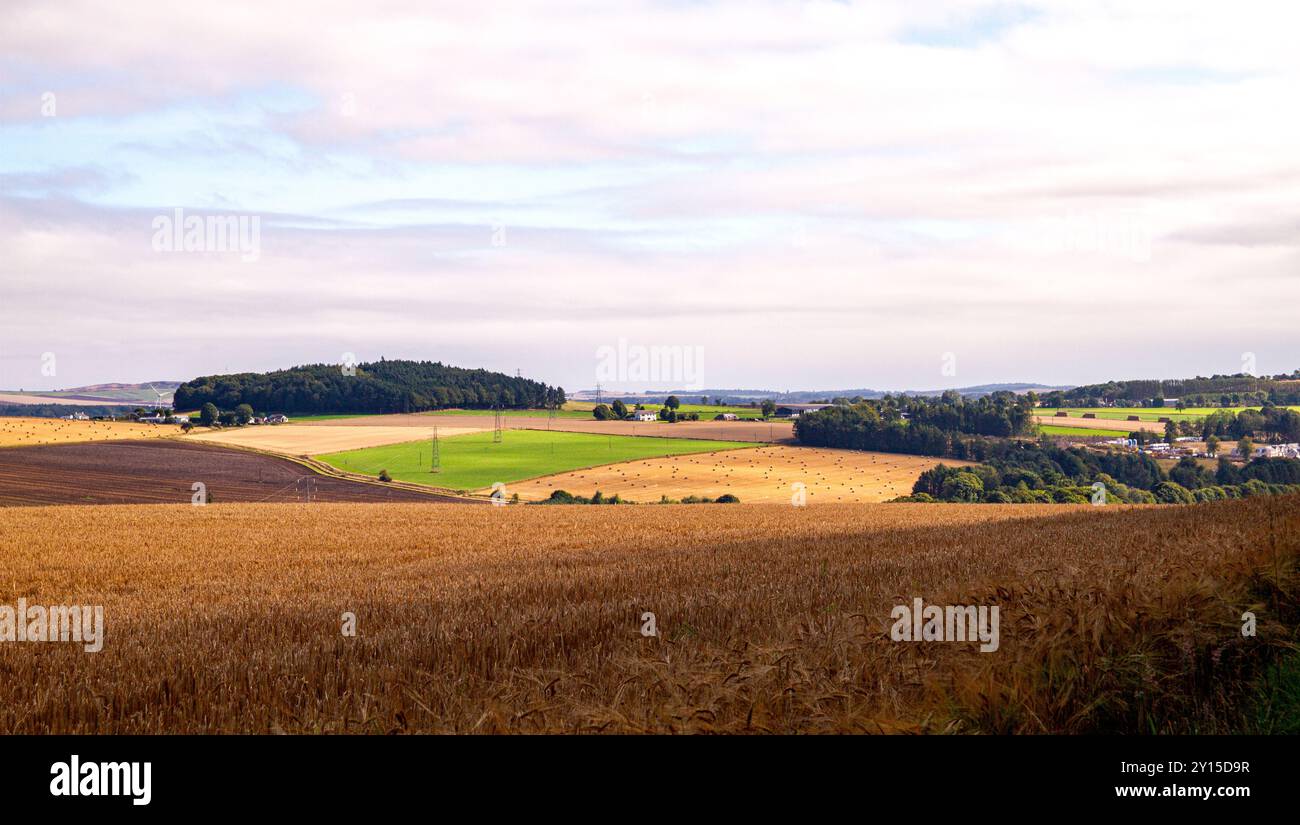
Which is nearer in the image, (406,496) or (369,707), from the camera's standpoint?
(369,707)

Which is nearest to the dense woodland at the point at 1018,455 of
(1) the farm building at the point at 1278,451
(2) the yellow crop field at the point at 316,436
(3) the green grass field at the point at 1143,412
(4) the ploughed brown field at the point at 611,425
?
(1) the farm building at the point at 1278,451

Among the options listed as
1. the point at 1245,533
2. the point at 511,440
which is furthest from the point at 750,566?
the point at 511,440

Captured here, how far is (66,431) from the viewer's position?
89250mm

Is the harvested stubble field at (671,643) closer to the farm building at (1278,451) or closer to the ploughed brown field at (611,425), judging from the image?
the farm building at (1278,451)

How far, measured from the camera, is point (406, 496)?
6869 cm

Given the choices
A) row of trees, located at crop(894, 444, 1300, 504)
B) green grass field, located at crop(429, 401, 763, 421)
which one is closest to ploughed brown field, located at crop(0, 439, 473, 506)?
row of trees, located at crop(894, 444, 1300, 504)

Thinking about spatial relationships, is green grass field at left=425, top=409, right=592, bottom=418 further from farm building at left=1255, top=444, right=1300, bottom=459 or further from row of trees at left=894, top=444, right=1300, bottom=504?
farm building at left=1255, top=444, right=1300, bottom=459

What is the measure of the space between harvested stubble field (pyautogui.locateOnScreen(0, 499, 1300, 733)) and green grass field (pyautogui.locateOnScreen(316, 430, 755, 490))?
195ft

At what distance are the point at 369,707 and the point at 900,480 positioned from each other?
75.7m

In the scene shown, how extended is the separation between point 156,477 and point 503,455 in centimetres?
3213
